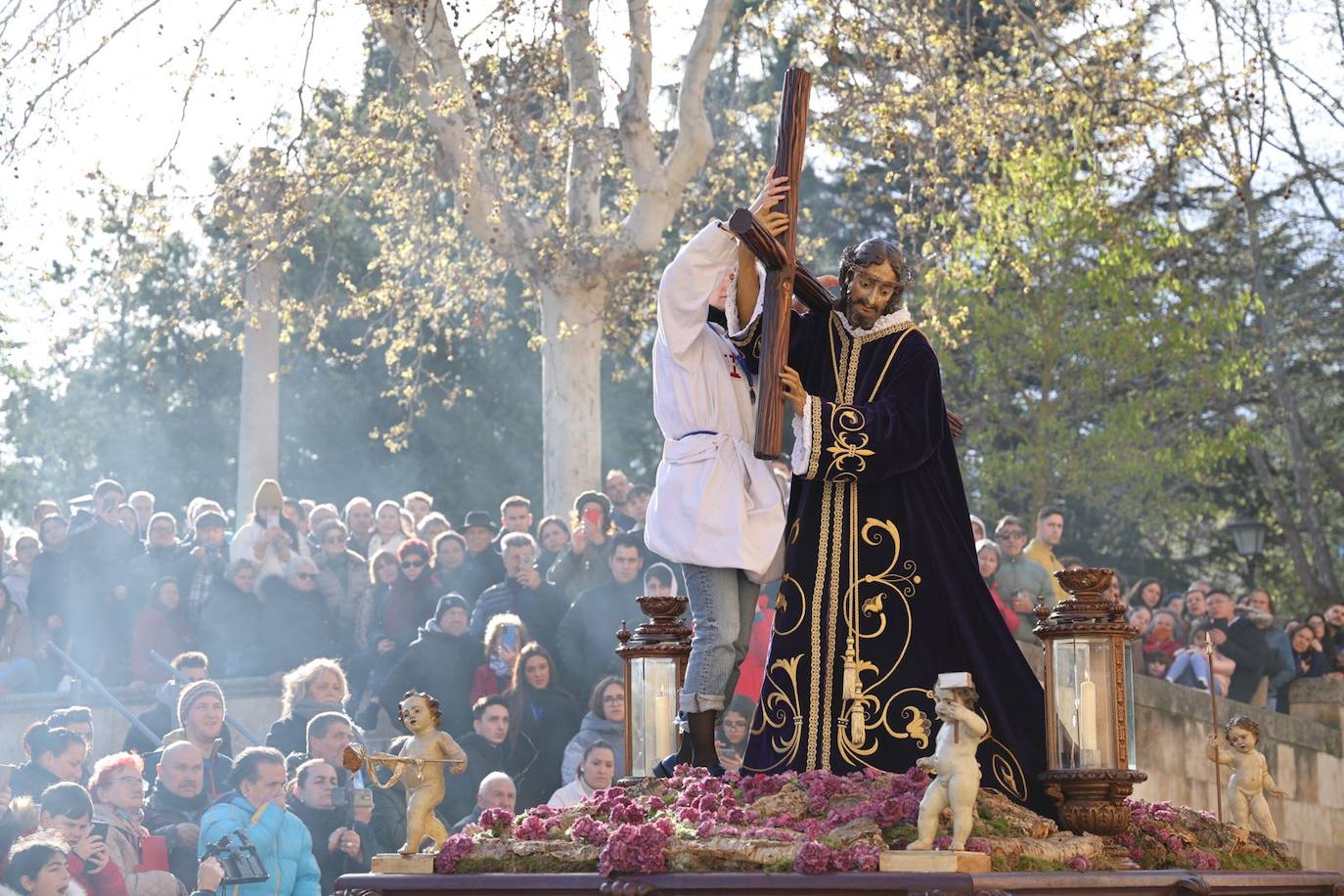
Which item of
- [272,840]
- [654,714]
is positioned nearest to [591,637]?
[272,840]

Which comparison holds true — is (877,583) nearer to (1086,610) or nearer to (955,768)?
(1086,610)

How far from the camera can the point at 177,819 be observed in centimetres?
1038

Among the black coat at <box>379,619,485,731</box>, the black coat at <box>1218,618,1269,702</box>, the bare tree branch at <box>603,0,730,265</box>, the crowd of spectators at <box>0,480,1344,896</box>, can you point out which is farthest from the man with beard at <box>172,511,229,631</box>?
the black coat at <box>1218,618,1269,702</box>

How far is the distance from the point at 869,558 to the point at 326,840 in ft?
14.4

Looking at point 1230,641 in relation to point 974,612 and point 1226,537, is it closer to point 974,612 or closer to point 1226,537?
point 974,612

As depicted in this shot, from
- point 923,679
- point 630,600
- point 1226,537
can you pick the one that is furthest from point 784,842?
point 1226,537

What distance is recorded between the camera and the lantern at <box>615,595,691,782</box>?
7.89 m

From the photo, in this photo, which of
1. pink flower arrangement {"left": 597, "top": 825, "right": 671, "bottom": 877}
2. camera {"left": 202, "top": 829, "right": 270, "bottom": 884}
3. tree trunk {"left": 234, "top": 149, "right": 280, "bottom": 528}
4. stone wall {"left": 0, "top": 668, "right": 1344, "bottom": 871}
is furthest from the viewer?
tree trunk {"left": 234, "top": 149, "right": 280, "bottom": 528}

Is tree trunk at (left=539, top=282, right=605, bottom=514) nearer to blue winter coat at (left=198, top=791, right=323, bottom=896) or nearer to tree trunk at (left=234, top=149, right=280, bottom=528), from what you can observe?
blue winter coat at (left=198, top=791, right=323, bottom=896)

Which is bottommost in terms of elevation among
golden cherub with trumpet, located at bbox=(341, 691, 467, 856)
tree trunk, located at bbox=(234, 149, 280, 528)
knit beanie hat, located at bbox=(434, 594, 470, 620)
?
golden cherub with trumpet, located at bbox=(341, 691, 467, 856)

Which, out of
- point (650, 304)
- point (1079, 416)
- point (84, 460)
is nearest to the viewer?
point (650, 304)

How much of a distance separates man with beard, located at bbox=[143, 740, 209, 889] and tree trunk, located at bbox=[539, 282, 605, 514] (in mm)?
7735

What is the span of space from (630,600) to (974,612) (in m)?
5.78

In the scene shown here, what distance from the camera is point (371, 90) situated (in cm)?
2127
